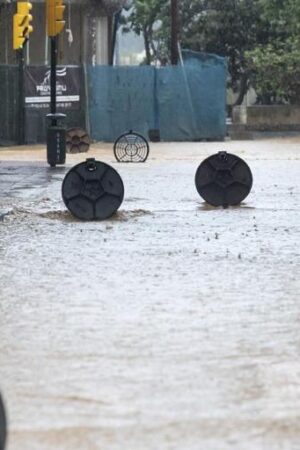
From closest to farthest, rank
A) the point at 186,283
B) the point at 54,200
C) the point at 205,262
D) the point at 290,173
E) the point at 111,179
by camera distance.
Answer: the point at 186,283 < the point at 205,262 < the point at 111,179 < the point at 54,200 < the point at 290,173

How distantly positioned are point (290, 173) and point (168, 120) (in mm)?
13573

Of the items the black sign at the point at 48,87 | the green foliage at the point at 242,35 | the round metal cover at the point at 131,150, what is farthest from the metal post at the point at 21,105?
the green foliage at the point at 242,35

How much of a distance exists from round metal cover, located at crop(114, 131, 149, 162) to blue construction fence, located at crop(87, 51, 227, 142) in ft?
25.5

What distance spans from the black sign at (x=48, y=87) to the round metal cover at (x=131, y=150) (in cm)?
701

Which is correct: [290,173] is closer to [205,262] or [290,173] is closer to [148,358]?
[205,262]

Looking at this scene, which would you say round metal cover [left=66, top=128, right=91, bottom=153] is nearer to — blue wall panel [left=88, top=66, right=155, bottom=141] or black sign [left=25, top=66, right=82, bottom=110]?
black sign [left=25, top=66, right=82, bottom=110]

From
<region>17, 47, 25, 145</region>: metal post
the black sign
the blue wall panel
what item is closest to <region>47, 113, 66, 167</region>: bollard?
<region>17, 47, 25, 145</region>: metal post

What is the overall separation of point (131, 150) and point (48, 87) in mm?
8165

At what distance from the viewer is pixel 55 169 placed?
21547 millimetres

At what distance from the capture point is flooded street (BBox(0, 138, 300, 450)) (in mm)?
5418

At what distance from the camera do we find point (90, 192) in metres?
13.4

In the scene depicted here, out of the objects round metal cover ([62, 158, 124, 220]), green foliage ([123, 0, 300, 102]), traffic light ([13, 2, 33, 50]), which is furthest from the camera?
green foliage ([123, 0, 300, 102])

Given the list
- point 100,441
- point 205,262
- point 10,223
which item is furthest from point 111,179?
point 100,441

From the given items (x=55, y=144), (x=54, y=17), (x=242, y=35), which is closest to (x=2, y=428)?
(x=55, y=144)
